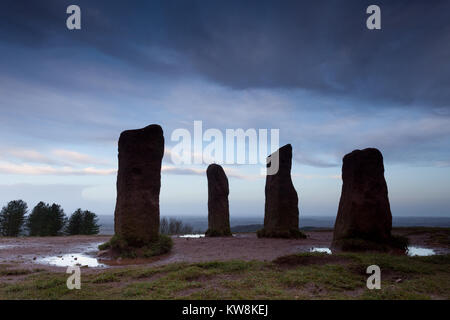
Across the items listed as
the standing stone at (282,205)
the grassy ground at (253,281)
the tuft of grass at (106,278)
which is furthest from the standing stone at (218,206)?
the tuft of grass at (106,278)

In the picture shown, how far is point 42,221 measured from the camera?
32562 millimetres

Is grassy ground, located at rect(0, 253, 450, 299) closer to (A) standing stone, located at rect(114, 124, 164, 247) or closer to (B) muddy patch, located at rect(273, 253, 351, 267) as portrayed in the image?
(B) muddy patch, located at rect(273, 253, 351, 267)

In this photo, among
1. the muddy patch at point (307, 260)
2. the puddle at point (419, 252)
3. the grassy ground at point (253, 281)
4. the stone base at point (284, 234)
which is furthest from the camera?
the stone base at point (284, 234)

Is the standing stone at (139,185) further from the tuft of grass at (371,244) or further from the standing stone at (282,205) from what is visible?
the standing stone at (282,205)

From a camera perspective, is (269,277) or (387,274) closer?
(269,277)

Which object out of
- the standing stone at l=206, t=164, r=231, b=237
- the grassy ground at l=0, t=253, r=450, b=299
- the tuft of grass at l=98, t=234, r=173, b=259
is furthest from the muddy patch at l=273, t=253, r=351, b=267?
the standing stone at l=206, t=164, r=231, b=237

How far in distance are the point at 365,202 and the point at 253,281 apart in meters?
8.38

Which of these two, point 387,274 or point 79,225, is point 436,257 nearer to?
point 387,274

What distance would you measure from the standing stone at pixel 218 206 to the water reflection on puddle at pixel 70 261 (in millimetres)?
10828

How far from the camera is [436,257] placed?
10.4m

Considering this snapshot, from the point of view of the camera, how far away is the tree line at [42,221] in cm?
2998

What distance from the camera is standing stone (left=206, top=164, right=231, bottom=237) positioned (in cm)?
2231
